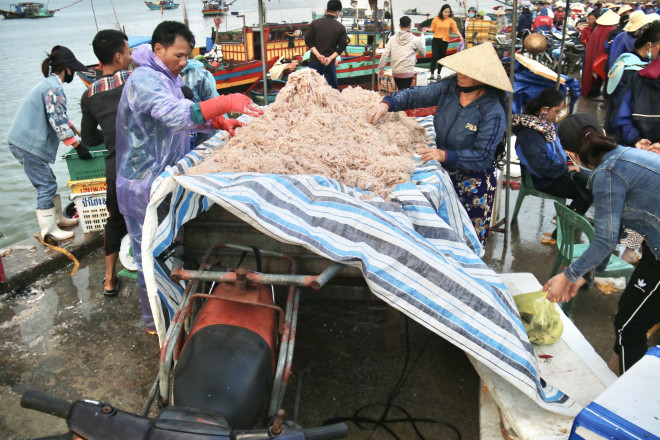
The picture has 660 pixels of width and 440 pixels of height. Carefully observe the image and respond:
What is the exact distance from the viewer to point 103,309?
3.80 m

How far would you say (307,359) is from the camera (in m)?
3.17

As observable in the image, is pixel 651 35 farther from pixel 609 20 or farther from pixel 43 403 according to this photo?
pixel 43 403

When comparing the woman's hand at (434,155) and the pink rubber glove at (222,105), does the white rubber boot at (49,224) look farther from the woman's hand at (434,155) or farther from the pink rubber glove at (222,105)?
the woman's hand at (434,155)

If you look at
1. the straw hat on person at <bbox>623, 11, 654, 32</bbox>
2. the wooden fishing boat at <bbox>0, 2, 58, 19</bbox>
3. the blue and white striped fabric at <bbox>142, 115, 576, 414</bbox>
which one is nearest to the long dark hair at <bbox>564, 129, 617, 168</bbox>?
the blue and white striped fabric at <bbox>142, 115, 576, 414</bbox>

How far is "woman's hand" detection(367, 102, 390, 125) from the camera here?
11.8ft

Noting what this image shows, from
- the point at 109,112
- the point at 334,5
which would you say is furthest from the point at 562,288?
the point at 334,5

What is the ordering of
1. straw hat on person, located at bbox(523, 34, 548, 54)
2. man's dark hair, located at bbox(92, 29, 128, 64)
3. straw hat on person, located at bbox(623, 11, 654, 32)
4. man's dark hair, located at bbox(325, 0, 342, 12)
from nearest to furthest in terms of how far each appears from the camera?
man's dark hair, located at bbox(92, 29, 128, 64)
straw hat on person, located at bbox(623, 11, 654, 32)
straw hat on person, located at bbox(523, 34, 548, 54)
man's dark hair, located at bbox(325, 0, 342, 12)

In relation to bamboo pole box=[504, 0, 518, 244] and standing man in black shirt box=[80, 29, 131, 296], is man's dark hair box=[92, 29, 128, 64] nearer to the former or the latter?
standing man in black shirt box=[80, 29, 131, 296]

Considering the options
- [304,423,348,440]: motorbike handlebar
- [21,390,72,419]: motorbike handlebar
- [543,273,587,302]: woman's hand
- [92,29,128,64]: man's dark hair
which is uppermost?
[92,29,128,64]: man's dark hair

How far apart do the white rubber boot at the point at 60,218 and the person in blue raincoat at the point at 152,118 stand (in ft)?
8.35

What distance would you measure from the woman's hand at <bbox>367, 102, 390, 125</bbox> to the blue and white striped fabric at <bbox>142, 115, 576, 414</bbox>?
4.78ft

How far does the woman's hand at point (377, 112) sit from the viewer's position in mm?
3598

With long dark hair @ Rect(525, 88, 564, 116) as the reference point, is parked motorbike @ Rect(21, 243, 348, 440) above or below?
below

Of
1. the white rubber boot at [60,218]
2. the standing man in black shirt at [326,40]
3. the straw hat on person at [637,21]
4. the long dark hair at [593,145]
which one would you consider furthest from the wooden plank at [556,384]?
the standing man in black shirt at [326,40]
